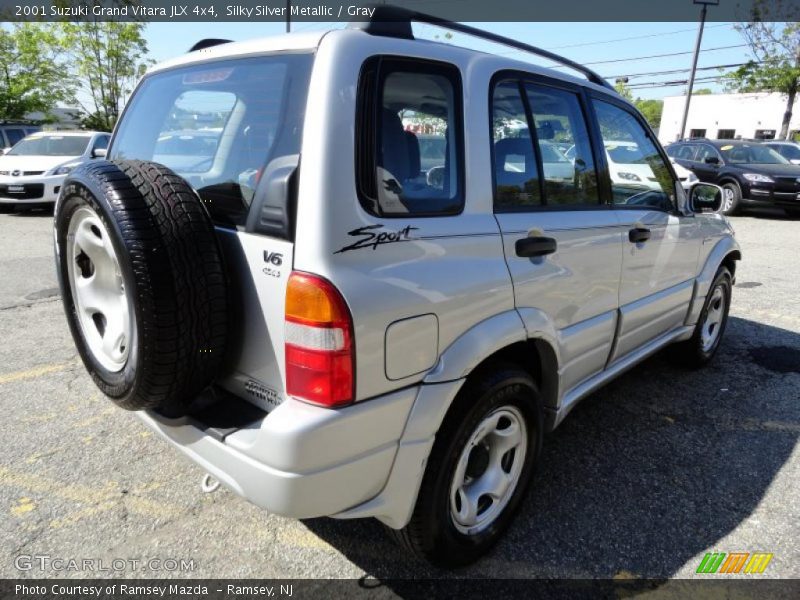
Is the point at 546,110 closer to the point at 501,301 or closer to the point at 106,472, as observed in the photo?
the point at 501,301

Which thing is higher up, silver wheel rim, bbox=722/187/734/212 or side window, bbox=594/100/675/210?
side window, bbox=594/100/675/210

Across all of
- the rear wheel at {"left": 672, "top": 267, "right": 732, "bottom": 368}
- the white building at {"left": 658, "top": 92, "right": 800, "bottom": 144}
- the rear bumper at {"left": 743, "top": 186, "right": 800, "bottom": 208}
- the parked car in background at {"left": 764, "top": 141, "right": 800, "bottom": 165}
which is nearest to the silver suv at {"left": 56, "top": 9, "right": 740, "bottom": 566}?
the rear wheel at {"left": 672, "top": 267, "right": 732, "bottom": 368}

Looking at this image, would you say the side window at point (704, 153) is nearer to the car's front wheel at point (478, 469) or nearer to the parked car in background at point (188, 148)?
the car's front wheel at point (478, 469)

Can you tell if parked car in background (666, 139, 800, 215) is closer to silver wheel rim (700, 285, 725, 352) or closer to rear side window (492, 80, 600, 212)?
silver wheel rim (700, 285, 725, 352)

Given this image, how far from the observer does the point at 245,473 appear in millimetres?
1767

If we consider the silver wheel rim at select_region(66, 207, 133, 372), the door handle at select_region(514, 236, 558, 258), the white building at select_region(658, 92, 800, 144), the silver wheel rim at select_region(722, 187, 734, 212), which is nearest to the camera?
the silver wheel rim at select_region(66, 207, 133, 372)

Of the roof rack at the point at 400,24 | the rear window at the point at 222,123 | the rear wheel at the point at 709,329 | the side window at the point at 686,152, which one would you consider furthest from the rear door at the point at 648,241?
the side window at the point at 686,152

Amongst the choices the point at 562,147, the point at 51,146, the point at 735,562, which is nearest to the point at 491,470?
the point at 735,562

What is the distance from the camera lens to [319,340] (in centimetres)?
166

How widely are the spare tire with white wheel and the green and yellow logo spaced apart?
7.06ft

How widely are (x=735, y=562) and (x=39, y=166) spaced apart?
12137 millimetres

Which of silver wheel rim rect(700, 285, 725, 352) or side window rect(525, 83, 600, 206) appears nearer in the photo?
side window rect(525, 83, 600, 206)

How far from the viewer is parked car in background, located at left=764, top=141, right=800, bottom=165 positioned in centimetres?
1392

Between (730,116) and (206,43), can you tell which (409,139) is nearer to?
(206,43)
